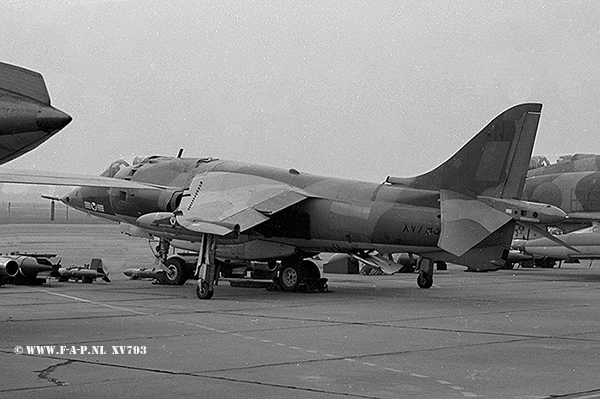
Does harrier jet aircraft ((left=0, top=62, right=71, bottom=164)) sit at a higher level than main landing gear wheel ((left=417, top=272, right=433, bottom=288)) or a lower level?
higher

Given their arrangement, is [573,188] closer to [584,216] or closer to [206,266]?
[584,216]

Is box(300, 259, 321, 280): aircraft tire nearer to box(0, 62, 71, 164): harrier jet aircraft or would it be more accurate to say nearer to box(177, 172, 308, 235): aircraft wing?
box(177, 172, 308, 235): aircraft wing

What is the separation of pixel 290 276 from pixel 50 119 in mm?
12230

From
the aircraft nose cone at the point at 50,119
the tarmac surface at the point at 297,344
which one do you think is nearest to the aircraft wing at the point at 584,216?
the tarmac surface at the point at 297,344

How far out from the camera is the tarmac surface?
9039mm

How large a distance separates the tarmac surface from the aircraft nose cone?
2717 mm

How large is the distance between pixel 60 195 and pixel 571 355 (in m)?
19.6

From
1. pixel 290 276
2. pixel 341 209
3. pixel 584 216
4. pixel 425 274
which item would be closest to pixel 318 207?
pixel 341 209

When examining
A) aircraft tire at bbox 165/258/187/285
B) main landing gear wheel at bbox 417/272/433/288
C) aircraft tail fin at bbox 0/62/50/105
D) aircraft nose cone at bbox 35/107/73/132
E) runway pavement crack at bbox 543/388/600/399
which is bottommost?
aircraft tire at bbox 165/258/187/285

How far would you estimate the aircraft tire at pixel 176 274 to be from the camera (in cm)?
2436

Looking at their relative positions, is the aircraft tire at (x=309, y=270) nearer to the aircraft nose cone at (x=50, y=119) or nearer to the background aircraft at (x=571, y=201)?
the background aircraft at (x=571, y=201)

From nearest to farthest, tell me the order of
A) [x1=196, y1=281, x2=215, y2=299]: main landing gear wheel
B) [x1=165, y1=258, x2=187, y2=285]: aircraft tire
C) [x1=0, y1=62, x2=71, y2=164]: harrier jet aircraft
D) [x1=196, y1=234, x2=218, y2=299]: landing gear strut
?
1. [x1=0, y1=62, x2=71, y2=164]: harrier jet aircraft
2. [x1=196, y1=234, x2=218, y2=299]: landing gear strut
3. [x1=196, y1=281, x2=215, y2=299]: main landing gear wheel
4. [x1=165, y1=258, x2=187, y2=285]: aircraft tire

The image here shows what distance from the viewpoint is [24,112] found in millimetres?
10719

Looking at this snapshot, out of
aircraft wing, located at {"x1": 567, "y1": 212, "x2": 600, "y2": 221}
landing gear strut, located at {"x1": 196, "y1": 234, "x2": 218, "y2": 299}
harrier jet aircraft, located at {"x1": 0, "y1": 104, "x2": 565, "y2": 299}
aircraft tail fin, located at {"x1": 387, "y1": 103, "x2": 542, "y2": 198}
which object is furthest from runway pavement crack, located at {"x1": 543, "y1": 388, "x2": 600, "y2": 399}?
aircraft wing, located at {"x1": 567, "y1": 212, "x2": 600, "y2": 221}
